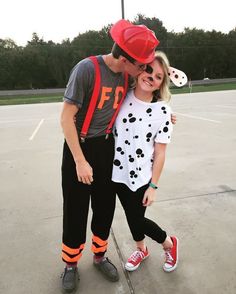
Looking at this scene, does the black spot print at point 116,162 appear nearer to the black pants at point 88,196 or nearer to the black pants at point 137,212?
the black pants at point 88,196

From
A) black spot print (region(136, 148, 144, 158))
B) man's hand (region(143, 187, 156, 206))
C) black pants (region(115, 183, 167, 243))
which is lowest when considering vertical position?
black pants (region(115, 183, 167, 243))

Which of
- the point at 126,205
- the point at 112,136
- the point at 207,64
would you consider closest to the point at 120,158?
the point at 112,136

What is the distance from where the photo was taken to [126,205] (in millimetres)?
2088

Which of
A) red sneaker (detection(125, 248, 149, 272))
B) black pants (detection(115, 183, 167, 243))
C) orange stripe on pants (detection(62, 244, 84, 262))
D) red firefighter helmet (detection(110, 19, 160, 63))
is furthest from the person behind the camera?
red sneaker (detection(125, 248, 149, 272))

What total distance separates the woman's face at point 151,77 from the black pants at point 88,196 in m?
0.39

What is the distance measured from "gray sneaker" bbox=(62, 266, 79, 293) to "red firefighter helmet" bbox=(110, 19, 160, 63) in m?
1.46

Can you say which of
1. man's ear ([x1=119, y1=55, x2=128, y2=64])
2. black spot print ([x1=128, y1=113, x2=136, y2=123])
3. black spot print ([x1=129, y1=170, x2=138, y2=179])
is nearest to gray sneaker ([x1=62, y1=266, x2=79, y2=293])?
black spot print ([x1=129, y1=170, x2=138, y2=179])

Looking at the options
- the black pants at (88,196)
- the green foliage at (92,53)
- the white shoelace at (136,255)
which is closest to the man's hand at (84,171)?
the black pants at (88,196)

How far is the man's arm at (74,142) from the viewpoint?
1.72 meters

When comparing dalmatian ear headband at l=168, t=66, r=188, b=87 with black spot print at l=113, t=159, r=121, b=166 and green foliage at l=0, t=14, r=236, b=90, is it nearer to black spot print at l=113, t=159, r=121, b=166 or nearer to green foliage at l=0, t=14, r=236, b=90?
black spot print at l=113, t=159, r=121, b=166

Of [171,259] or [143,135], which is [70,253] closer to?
[171,259]

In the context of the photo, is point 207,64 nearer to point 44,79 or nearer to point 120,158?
point 44,79

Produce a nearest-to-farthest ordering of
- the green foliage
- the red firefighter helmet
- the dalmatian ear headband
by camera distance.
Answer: the red firefighter helmet → the dalmatian ear headband → the green foliage

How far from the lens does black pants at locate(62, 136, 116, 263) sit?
194cm
